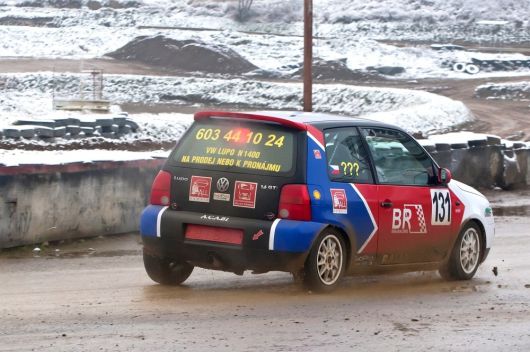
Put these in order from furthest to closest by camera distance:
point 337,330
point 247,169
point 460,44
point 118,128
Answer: point 460,44, point 118,128, point 247,169, point 337,330

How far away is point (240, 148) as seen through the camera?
902 centimetres

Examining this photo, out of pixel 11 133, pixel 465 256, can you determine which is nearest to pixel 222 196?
pixel 465 256

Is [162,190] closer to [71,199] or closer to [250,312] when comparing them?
[250,312]

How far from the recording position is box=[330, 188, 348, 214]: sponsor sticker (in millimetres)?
8922

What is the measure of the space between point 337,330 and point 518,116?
32414 mm

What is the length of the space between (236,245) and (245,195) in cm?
39

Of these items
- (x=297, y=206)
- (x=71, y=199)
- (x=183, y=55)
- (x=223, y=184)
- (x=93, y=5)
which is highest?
(x=93, y=5)

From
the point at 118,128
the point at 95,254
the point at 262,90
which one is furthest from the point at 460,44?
the point at 95,254

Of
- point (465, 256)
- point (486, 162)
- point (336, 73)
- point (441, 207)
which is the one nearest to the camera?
point (441, 207)

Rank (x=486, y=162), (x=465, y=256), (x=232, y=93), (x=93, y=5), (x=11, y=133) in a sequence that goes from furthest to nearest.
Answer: (x=93, y=5), (x=232, y=93), (x=11, y=133), (x=486, y=162), (x=465, y=256)

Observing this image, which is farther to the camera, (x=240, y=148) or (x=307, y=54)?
(x=307, y=54)

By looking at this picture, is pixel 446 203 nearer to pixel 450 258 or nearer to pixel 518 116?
pixel 450 258

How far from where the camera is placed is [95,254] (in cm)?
1214

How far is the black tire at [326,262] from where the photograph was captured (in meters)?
8.81
